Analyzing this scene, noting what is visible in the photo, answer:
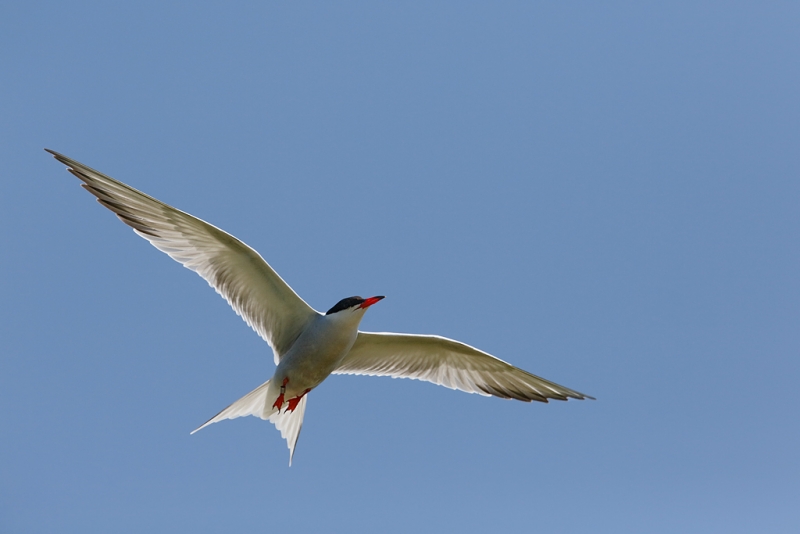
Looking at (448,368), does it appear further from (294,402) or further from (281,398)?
(281,398)

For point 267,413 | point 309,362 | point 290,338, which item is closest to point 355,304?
point 309,362

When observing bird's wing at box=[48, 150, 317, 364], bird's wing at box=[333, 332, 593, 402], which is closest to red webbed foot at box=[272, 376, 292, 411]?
bird's wing at box=[48, 150, 317, 364]

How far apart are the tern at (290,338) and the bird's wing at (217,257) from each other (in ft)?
0.03

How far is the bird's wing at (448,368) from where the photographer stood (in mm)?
9047

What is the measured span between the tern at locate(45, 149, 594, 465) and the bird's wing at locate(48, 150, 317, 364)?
1 cm

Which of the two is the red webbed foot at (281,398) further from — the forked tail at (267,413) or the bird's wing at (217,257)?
the bird's wing at (217,257)

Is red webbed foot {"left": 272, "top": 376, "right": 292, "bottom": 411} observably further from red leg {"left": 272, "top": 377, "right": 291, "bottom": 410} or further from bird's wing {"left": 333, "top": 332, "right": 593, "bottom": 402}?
bird's wing {"left": 333, "top": 332, "right": 593, "bottom": 402}

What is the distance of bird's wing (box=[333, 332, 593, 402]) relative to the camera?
29.7ft

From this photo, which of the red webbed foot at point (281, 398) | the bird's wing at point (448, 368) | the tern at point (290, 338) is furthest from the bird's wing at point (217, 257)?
the bird's wing at point (448, 368)

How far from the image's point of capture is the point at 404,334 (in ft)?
28.7

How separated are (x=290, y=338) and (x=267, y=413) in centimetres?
92

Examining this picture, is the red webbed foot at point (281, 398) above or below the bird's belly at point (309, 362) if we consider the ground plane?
below

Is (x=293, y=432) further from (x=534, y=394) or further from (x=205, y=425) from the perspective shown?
(x=534, y=394)

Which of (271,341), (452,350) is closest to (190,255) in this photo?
(271,341)
